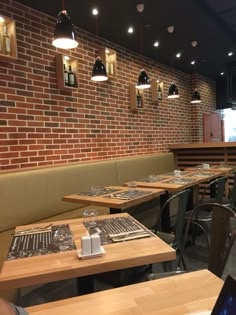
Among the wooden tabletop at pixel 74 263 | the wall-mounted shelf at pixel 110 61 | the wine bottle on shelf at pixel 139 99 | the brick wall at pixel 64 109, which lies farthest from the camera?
the wine bottle on shelf at pixel 139 99

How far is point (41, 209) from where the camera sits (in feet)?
9.98

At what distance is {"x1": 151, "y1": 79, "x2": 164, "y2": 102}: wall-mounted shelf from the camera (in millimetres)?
5504

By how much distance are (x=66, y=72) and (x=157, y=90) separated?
245 centimetres

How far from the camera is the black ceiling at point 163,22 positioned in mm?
3361

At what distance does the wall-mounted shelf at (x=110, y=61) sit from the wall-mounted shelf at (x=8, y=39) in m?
1.62

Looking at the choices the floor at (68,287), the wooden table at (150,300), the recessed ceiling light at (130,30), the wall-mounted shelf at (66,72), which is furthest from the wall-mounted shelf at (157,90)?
the wooden table at (150,300)

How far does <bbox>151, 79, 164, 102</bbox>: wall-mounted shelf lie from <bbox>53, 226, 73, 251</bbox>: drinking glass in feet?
14.2

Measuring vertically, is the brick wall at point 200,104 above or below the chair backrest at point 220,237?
above

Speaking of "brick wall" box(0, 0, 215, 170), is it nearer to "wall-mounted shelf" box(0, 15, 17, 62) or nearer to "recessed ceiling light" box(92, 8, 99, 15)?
"wall-mounted shelf" box(0, 15, 17, 62)

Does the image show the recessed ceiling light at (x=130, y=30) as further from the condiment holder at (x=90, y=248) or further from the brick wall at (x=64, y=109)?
the condiment holder at (x=90, y=248)

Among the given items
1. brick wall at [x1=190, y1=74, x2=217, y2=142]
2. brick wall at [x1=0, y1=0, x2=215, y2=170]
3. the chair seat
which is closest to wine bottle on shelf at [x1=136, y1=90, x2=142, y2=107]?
brick wall at [x1=0, y1=0, x2=215, y2=170]

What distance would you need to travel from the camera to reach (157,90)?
18.4 ft

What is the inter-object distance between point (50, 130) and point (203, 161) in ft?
11.6

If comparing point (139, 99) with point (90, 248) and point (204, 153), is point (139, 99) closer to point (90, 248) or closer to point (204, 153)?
point (204, 153)
